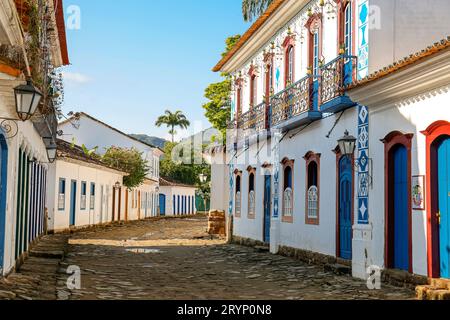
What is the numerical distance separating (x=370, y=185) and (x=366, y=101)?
160cm

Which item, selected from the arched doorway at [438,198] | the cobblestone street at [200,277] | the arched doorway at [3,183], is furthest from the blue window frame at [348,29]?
the arched doorway at [3,183]

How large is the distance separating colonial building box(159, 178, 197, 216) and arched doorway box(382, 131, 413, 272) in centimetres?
4427

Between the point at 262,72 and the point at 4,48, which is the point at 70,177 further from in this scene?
the point at 4,48

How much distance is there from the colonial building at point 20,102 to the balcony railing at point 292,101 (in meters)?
5.63

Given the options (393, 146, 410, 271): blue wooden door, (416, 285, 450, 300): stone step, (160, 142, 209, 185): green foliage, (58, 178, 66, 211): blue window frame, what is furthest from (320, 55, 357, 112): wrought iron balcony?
(160, 142, 209, 185): green foliage

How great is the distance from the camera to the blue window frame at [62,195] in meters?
23.6

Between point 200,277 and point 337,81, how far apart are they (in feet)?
15.9

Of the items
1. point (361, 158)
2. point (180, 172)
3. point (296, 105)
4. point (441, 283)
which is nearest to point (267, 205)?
point (296, 105)

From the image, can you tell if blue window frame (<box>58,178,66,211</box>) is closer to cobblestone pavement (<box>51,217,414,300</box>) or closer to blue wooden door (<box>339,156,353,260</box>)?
cobblestone pavement (<box>51,217,414,300</box>)

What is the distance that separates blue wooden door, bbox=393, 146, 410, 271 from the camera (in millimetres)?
10367

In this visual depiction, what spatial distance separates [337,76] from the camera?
12625 millimetres
